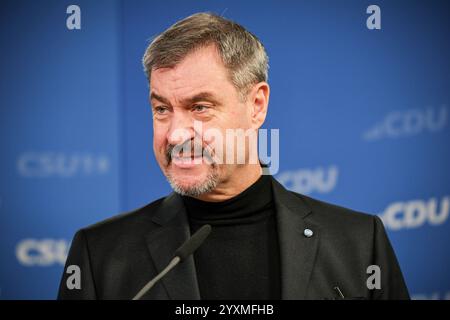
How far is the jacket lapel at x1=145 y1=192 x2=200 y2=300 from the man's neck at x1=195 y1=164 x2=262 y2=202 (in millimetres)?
91

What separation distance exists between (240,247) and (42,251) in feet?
2.30

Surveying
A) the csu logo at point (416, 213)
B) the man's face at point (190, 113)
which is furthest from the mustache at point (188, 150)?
the csu logo at point (416, 213)

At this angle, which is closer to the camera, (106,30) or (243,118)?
(243,118)

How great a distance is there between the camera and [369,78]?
6.98 ft

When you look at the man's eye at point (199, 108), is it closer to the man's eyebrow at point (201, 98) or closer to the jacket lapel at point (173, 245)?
the man's eyebrow at point (201, 98)

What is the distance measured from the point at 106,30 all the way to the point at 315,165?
850 mm

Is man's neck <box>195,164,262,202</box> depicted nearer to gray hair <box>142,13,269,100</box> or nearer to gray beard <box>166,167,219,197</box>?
gray beard <box>166,167,219,197</box>

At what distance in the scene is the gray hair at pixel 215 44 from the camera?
1.76m

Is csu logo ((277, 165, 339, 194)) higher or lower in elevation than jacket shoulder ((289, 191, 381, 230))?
higher

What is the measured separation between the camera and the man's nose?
1734 mm

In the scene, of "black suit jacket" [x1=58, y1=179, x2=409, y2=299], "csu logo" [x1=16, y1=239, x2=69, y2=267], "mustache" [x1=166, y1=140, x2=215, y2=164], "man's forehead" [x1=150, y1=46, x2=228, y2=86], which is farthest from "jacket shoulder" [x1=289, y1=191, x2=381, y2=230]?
"csu logo" [x1=16, y1=239, x2=69, y2=267]

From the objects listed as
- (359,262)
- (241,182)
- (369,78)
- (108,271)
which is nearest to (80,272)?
(108,271)

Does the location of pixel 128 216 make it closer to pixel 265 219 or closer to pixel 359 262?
→ pixel 265 219

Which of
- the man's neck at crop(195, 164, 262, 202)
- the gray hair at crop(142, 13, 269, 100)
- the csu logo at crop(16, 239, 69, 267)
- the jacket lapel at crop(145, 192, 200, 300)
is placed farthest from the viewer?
the csu logo at crop(16, 239, 69, 267)
